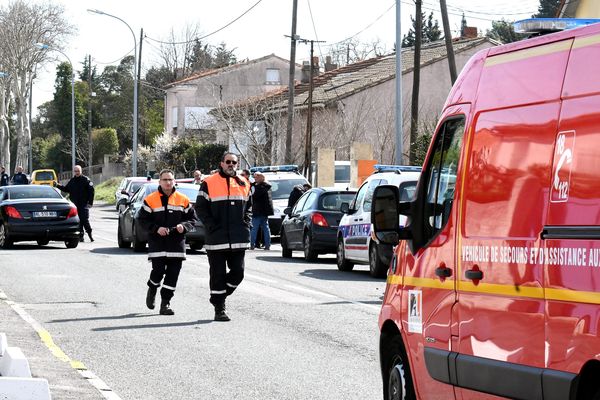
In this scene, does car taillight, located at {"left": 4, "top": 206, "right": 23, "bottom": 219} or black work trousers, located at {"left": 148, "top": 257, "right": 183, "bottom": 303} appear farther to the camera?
car taillight, located at {"left": 4, "top": 206, "right": 23, "bottom": 219}

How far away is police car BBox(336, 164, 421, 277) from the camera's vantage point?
781 inches

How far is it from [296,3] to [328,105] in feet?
35.0

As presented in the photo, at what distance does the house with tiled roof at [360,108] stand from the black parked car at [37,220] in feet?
75.2

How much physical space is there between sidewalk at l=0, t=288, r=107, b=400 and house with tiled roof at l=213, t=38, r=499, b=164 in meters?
36.9

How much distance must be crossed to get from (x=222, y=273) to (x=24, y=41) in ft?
257

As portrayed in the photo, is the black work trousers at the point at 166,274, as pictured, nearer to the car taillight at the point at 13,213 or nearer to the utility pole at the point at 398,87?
the car taillight at the point at 13,213

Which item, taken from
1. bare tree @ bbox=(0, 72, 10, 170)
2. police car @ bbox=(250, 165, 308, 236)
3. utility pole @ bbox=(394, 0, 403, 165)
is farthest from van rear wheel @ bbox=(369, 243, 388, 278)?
bare tree @ bbox=(0, 72, 10, 170)

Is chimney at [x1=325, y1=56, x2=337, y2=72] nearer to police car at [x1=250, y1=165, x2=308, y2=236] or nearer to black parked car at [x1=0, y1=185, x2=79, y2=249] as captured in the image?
police car at [x1=250, y1=165, x2=308, y2=236]

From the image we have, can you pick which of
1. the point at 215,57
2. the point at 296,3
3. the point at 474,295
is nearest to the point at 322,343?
the point at 474,295

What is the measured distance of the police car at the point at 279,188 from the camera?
3331cm

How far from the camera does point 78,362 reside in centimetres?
1101

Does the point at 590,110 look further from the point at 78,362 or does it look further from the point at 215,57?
the point at 215,57

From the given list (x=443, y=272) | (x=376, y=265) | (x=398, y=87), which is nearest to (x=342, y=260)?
(x=376, y=265)

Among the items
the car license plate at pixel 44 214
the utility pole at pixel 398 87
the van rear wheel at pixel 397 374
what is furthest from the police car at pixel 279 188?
the van rear wheel at pixel 397 374
